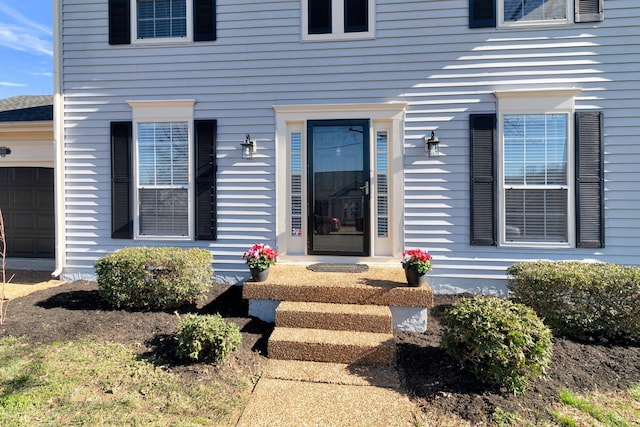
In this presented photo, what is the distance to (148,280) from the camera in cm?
437

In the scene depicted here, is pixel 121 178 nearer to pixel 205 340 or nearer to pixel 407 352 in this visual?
pixel 205 340

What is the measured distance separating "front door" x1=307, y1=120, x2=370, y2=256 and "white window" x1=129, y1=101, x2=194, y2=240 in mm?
1911

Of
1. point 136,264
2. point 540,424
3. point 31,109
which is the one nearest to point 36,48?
point 31,109

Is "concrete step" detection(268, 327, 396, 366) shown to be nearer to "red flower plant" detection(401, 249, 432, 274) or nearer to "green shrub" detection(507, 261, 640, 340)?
"red flower plant" detection(401, 249, 432, 274)

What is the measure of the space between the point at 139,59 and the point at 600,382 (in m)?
6.93

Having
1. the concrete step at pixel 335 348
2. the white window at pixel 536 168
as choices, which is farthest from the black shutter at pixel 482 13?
the concrete step at pixel 335 348

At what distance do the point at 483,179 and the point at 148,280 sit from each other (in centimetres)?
465

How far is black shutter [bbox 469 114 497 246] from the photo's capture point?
4.92m

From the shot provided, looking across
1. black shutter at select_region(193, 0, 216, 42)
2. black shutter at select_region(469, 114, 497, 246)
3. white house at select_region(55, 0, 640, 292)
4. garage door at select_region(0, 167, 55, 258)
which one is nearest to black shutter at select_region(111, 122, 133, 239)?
white house at select_region(55, 0, 640, 292)

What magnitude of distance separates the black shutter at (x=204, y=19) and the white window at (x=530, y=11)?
4166mm

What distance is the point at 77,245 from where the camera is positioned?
5.67 metres

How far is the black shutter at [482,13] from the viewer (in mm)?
4906

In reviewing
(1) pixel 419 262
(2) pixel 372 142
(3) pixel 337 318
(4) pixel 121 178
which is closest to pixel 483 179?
(2) pixel 372 142

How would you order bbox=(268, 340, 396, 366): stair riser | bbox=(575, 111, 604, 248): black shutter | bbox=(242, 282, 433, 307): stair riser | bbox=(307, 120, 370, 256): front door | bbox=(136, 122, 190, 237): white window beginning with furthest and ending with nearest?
bbox=(136, 122, 190, 237): white window
bbox=(307, 120, 370, 256): front door
bbox=(575, 111, 604, 248): black shutter
bbox=(242, 282, 433, 307): stair riser
bbox=(268, 340, 396, 366): stair riser
